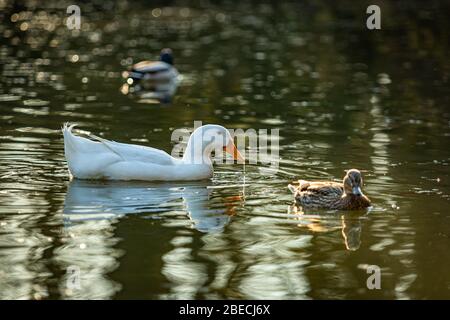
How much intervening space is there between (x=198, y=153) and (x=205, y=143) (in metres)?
0.17

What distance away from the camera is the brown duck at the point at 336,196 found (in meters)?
11.4

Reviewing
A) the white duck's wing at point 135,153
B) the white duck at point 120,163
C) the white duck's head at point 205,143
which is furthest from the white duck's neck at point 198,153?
the white duck's wing at point 135,153

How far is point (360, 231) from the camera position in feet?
35.0

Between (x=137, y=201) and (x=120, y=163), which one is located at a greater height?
(x=120, y=163)

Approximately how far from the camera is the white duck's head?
13102mm

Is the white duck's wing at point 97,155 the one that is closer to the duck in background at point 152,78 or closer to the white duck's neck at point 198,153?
the white duck's neck at point 198,153

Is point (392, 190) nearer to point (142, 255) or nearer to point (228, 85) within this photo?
Answer: point (142, 255)

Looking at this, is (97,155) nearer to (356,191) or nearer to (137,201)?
(137,201)

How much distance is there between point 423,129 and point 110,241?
8799 mm

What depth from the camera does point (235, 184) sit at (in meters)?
12.9

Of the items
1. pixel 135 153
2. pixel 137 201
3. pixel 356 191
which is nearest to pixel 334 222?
pixel 356 191

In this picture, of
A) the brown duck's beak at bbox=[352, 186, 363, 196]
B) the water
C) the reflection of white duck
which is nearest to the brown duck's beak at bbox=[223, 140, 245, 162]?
the water

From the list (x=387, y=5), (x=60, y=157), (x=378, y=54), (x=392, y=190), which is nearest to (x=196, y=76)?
(x=378, y=54)

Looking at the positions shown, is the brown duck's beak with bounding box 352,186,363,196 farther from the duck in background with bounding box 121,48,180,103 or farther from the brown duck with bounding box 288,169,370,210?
the duck in background with bounding box 121,48,180,103
